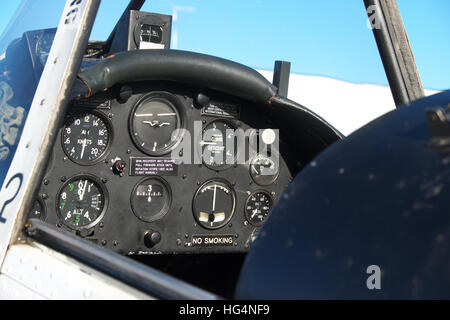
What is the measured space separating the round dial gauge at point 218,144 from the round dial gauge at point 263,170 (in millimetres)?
145

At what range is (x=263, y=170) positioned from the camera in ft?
10.5

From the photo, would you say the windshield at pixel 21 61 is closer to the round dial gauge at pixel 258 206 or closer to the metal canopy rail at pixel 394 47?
the metal canopy rail at pixel 394 47

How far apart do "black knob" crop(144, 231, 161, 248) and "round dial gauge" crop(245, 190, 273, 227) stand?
58cm

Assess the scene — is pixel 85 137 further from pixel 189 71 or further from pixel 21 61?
pixel 21 61

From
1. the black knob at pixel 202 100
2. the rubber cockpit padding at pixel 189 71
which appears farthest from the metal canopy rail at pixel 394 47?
the black knob at pixel 202 100

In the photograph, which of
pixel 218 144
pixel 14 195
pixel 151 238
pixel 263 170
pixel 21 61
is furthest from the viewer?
pixel 263 170

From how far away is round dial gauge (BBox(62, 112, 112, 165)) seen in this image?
8.68 feet

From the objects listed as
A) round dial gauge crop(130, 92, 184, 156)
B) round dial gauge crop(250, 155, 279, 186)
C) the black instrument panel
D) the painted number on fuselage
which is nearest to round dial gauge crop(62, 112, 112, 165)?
the black instrument panel

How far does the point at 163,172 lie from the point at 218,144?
352 mm

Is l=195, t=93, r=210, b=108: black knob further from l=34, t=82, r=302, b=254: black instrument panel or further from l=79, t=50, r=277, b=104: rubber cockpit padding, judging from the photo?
l=79, t=50, r=277, b=104: rubber cockpit padding

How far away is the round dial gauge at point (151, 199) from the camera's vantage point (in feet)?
9.40

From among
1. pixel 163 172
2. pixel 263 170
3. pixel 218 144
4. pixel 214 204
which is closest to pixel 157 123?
pixel 163 172

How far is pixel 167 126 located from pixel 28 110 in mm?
1567
